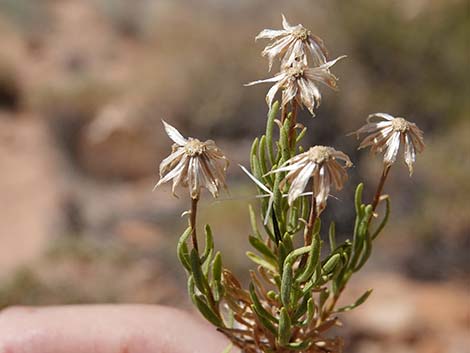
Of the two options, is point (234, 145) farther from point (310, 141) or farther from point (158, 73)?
point (158, 73)

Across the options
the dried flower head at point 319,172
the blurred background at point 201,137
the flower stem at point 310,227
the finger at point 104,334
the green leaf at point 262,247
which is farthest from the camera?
the blurred background at point 201,137

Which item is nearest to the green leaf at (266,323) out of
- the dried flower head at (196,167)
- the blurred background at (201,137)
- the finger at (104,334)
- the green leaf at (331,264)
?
the green leaf at (331,264)

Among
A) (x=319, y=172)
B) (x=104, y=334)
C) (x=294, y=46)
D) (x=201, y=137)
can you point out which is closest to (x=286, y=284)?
(x=319, y=172)

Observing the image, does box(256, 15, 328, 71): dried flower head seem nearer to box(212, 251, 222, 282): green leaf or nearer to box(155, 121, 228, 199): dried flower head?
box(155, 121, 228, 199): dried flower head

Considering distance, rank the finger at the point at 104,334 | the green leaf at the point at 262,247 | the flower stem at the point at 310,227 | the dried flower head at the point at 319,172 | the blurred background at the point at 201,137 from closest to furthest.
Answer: the dried flower head at the point at 319,172 → the flower stem at the point at 310,227 → the green leaf at the point at 262,247 → the finger at the point at 104,334 → the blurred background at the point at 201,137

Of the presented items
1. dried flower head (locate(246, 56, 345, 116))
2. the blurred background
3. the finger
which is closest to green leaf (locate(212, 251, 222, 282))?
dried flower head (locate(246, 56, 345, 116))

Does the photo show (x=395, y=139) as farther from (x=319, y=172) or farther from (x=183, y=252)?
(x=183, y=252)

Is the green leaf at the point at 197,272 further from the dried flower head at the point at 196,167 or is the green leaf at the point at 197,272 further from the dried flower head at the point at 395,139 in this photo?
the dried flower head at the point at 395,139
